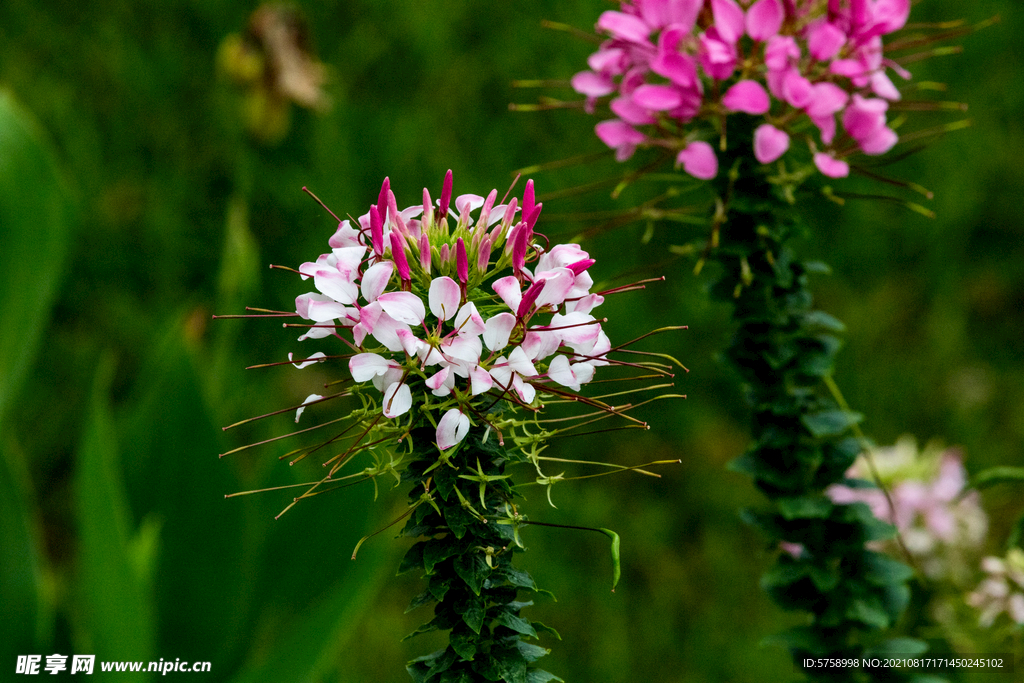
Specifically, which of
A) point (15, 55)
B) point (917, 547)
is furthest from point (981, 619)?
point (15, 55)

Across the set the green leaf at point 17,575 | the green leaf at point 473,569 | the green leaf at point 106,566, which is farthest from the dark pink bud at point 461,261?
the green leaf at point 17,575

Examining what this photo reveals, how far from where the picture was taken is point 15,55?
2.26 m

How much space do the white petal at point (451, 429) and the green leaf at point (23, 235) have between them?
86 cm

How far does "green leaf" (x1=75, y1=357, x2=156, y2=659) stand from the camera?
85cm

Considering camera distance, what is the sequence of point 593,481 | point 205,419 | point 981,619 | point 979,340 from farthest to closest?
point 979,340 → point 593,481 → point 205,419 → point 981,619

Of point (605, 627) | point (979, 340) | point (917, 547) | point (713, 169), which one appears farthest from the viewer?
point (979, 340)

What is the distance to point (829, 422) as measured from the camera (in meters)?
0.63

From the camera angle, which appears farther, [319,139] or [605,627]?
[319,139]

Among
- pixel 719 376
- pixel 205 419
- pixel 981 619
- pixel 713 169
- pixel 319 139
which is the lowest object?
pixel 981 619

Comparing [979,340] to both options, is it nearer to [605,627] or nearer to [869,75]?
[605,627]

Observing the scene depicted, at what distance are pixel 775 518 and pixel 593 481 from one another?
4.54 feet

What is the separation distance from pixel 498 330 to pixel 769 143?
0.91 ft

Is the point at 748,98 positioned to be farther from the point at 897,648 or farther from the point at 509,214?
the point at 897,648

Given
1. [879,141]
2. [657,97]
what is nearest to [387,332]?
[657,97]
